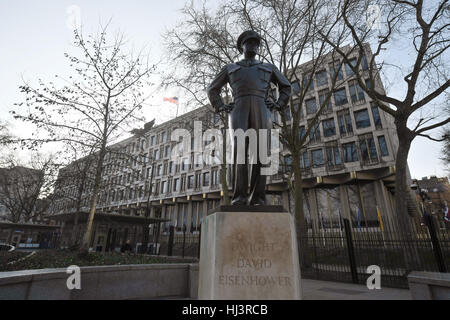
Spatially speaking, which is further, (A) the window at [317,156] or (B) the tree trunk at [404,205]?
(A) the window at [317,156]

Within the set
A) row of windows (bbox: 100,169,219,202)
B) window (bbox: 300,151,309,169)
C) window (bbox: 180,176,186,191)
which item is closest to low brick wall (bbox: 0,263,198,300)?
window (bbox: 300,151,309,169)

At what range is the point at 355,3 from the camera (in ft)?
39.1

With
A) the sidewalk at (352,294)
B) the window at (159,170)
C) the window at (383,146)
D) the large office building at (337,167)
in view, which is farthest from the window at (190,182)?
the sidewalk at (352,294)

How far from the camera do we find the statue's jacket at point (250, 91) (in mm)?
3865

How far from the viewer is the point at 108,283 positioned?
6020 millimetres

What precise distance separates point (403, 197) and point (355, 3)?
981 cm

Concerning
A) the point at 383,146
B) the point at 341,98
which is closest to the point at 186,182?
the point at 341,98

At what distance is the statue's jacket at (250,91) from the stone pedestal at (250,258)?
1524 mm

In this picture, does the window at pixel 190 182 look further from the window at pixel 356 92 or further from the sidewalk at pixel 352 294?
the sidewalk at pixel 352 294

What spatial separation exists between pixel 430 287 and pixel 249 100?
4.66m

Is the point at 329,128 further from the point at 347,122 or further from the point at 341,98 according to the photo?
the point at 341,98
